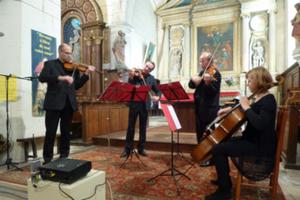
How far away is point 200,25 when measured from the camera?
1139cm

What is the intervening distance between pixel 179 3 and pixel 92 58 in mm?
5096

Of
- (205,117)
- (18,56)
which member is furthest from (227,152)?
(18,56)

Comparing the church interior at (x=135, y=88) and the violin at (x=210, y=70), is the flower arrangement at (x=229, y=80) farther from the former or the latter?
the violin at (x=210, y=70)

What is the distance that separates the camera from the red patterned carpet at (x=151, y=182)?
251 cm

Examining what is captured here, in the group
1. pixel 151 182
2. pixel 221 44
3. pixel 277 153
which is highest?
pixel 221 44

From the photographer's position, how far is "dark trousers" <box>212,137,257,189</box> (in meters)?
2.18

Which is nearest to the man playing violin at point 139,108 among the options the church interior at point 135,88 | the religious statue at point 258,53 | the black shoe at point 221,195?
the church interior at point 135,88

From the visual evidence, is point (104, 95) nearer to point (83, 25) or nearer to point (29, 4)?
point (29, 4)

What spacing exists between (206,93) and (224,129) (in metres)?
1.18

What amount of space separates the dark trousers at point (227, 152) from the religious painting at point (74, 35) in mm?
8530

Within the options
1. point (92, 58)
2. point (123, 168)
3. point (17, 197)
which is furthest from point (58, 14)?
point (92, 58)

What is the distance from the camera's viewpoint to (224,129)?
224 centimetres

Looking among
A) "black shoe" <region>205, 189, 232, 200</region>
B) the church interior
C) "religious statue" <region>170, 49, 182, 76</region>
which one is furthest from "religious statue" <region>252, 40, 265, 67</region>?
"black shoe" <region>205, 189, 232, 200</region>

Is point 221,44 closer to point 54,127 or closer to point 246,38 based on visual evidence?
point 246,38
